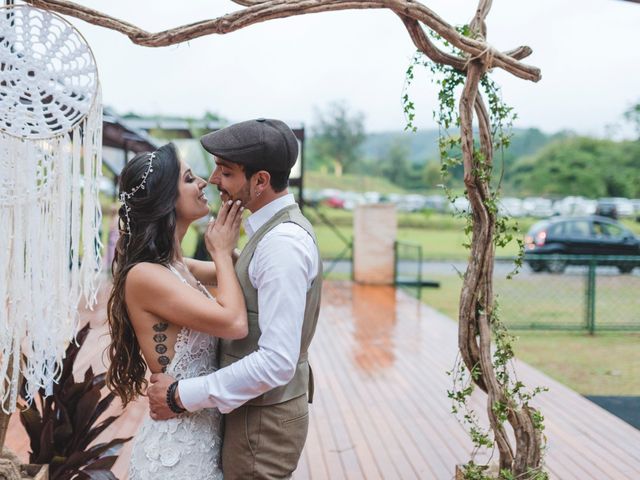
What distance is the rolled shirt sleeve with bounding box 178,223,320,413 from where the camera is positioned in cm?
161

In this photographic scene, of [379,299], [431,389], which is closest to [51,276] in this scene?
[431,389]

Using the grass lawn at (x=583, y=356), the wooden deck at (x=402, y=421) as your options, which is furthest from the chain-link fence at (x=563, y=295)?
the wooden deck at (x=402, y=421)

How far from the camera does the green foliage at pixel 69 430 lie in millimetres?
2480

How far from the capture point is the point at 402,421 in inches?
176

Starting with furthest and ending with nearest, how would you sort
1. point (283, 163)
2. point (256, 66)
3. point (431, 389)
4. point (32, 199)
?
point (256, 66), point (431, 389), point (32, 199), point (283, 163)

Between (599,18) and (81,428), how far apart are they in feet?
102

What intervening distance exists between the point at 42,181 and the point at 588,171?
40.9 m

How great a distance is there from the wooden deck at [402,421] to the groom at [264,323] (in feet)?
3.60

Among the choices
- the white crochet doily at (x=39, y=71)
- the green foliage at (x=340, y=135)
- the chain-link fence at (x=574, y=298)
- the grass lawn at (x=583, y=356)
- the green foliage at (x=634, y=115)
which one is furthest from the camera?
the green foliage at (x=340, y=135)

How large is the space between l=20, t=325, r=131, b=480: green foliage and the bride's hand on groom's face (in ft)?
3.09

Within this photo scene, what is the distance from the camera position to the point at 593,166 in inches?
1556

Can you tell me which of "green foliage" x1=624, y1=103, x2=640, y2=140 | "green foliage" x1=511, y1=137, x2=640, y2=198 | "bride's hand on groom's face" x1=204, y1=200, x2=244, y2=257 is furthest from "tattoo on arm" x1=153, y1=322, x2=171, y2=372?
"green foliage" x1=511, y1=137, x2=640, y2=198

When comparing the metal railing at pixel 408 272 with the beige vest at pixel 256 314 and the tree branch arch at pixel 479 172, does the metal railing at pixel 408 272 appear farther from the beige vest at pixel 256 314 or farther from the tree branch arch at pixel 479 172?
the beige vest at pixel 256 314

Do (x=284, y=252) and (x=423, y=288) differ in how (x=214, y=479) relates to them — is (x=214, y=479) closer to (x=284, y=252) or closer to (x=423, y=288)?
(x=284, y=252)
